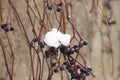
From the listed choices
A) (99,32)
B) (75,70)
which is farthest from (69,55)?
(99,32)

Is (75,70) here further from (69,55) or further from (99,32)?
(99,32)

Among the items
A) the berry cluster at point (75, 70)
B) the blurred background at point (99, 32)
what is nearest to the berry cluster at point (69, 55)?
the berry cluster at point (75, 70)

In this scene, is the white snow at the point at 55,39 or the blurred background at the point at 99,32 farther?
the blurred background at the point at 99,32

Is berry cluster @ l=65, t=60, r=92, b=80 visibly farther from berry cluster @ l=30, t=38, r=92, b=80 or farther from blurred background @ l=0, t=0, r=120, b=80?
blurred background @ l=0, t=0, r=120, b=80

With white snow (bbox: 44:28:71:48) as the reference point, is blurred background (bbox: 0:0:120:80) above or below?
below

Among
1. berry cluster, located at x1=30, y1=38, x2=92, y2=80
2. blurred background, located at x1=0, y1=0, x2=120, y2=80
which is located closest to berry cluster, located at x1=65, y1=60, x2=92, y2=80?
berry cluster, located at x1=30, y1=38, x2=92, y2=80

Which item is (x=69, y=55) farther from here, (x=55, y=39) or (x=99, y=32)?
(x=99, y=32)

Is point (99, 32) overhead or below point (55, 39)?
below

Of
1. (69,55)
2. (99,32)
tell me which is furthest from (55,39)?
(99,32)

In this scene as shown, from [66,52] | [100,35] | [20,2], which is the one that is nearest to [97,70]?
[100,35]

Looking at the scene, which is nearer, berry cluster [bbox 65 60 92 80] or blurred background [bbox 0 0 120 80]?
berry cluster [bbox 65 60 92 80]

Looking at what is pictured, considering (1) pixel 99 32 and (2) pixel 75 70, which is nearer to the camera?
(2) pixel 75 70

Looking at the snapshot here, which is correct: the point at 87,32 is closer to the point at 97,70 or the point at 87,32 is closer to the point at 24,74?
the point at 97,70

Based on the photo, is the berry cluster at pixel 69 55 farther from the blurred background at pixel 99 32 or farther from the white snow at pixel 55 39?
the blurred background at pixel 99 32
